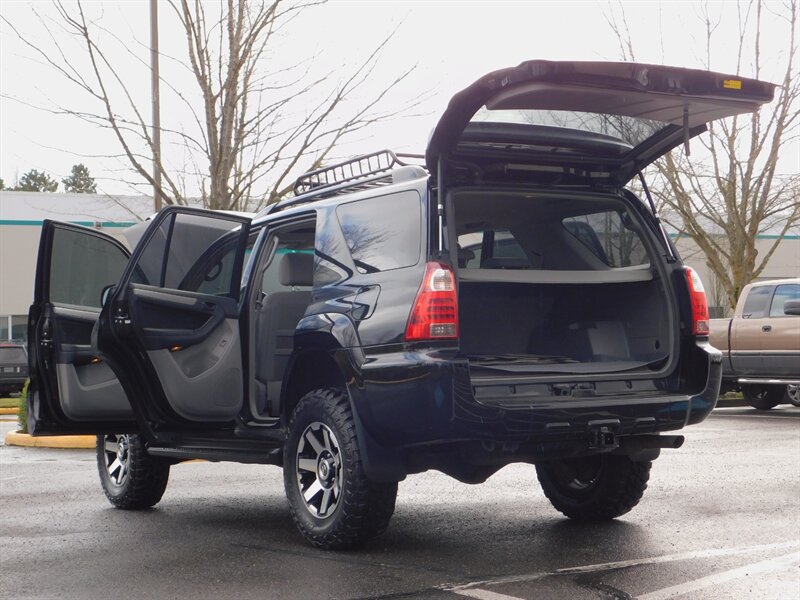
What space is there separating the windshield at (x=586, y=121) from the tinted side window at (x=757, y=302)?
11.4 m

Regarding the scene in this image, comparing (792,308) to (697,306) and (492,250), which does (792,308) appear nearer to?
(697,306)

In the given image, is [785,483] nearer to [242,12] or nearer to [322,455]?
[322,455]

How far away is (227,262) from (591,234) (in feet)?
7.68

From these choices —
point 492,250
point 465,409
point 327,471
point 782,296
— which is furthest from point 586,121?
point 782,296

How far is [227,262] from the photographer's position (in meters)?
7.41

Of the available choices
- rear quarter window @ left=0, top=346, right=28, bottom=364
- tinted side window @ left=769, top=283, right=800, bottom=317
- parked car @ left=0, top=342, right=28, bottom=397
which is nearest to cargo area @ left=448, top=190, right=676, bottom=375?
tinted side window @ left=769, top=283, right=800, bottom=317

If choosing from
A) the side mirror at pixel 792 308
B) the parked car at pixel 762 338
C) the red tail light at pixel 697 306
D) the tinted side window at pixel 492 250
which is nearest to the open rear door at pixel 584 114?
the tinted side window at pixel 492 250

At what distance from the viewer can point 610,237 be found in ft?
22.1

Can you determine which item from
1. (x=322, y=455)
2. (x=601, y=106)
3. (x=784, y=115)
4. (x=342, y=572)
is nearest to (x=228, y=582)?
(x=342, y=572)

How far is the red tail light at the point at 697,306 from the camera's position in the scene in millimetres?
6344

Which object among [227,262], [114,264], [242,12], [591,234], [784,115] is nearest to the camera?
[591,234]

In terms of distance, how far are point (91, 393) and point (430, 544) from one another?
2.60 metres

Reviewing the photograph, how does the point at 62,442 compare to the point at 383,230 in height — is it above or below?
below

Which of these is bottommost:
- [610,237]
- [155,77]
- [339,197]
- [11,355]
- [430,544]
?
[11,355]
